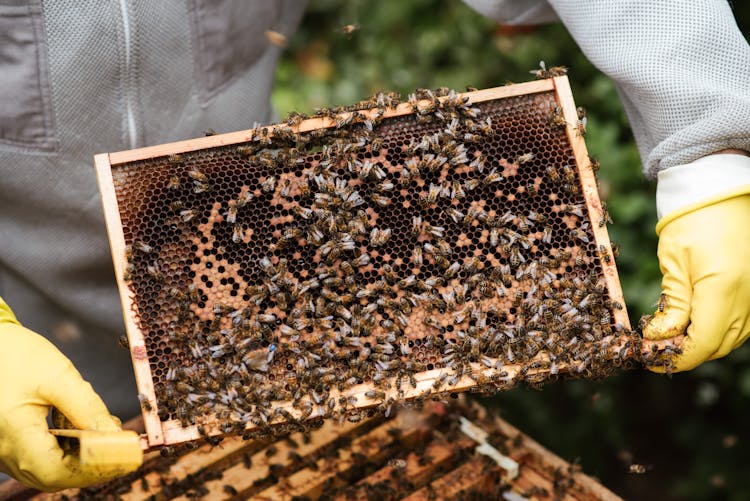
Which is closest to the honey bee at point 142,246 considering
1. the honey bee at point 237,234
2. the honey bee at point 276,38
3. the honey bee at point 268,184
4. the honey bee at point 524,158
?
the honey bee at point 237,234

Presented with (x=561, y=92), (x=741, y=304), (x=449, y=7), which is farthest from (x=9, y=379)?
(x=449, y=7)

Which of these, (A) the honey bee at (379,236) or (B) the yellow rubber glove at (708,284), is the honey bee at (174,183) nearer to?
(A) the honey bee at (379,236)

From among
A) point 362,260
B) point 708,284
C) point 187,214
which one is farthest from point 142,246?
Answer: point 708,284

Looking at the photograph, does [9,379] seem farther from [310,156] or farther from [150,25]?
[150,25]

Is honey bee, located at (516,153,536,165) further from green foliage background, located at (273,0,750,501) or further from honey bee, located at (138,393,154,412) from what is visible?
honey bee, located at (138,393,154,412)

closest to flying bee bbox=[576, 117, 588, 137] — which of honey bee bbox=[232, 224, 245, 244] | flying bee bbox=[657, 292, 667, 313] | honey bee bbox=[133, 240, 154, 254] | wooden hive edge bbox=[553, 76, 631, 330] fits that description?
wooden hive edge bbox=[553, 76, 631, 330]

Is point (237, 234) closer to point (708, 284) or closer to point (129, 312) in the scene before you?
point (129, 312)
